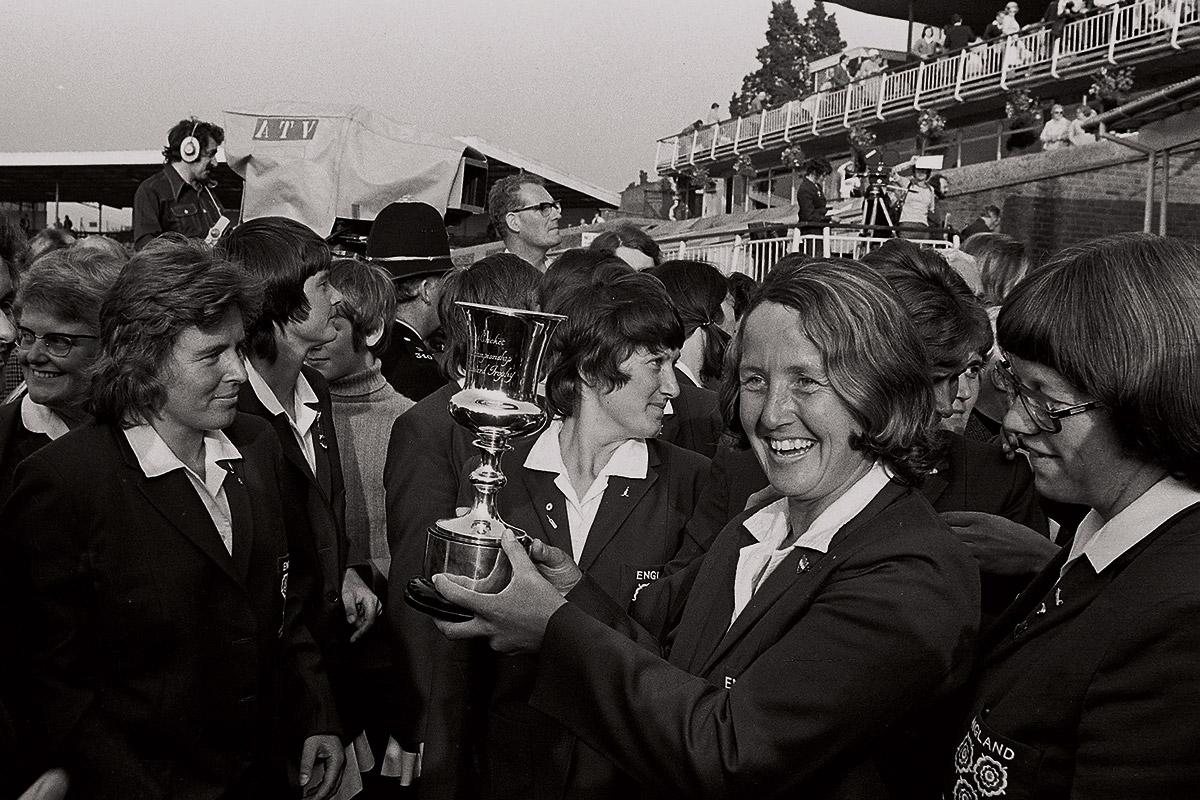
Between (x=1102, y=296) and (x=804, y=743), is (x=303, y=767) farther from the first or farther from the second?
(x=1102, y=296)

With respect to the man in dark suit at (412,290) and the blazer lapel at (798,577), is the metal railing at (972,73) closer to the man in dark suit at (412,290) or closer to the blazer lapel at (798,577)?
the man in dark suit at (412,290)

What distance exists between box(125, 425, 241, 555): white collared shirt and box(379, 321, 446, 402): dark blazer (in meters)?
2.65

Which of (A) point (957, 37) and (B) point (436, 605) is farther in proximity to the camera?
(A) point (957, 37)

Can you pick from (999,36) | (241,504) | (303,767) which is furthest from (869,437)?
(999,36)

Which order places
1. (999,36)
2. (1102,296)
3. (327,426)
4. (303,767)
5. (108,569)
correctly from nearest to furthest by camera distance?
(1102,296)
(108,569)
(303,767)
(327,426)
(999,36)

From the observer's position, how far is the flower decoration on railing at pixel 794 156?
125 ft

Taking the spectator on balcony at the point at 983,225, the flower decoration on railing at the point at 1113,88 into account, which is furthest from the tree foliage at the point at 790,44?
the spectator on balcony at the point at 983,225

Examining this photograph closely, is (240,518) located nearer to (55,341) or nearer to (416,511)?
(416,511)

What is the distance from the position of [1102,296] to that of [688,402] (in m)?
2.76

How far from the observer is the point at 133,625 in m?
2.75

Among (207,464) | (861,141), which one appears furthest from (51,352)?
(861,141)

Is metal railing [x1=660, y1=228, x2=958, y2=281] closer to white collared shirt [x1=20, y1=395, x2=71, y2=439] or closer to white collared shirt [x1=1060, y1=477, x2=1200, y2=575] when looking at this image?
white collared shirt [x1=20, y1=395, x2=71, y2=439]

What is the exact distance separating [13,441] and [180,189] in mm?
3651

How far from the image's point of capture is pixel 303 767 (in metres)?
3.36
